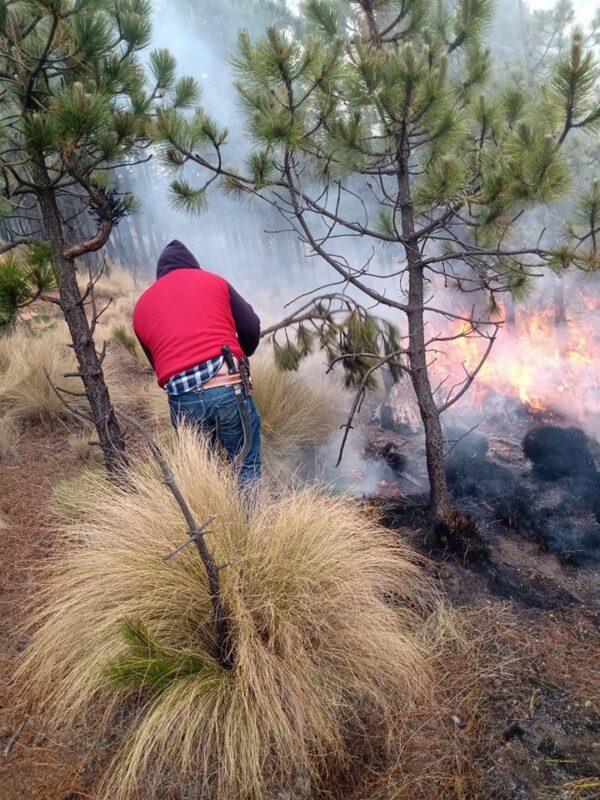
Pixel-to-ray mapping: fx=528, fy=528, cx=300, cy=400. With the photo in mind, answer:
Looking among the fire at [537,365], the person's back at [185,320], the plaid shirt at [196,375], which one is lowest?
the fire at [537,365]

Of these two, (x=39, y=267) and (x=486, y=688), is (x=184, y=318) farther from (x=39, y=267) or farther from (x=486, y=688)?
(x=486, y=688)

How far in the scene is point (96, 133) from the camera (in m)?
2.86

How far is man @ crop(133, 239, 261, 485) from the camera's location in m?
3.15

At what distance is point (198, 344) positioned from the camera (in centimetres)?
314

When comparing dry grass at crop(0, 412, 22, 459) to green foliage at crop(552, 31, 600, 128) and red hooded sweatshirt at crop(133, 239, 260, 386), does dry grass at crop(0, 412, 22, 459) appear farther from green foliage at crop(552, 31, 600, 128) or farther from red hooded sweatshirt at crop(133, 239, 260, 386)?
green foliage at crop(552, 31, 600, 128)

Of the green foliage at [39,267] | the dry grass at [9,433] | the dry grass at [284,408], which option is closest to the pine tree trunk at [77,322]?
the green foliage at [39,267]

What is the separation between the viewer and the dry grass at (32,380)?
5551 millimetres

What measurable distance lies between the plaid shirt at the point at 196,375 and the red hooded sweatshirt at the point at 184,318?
3cm

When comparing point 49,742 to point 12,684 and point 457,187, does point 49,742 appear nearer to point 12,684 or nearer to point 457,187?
point 12,684

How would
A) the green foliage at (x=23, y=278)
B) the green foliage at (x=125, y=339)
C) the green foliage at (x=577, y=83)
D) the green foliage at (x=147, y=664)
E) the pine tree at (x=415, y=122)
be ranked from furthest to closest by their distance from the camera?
the green foliage at (x=125, y=339) < the pine tree at (x=415, y=122) < the green foliage at (x=23, y=278) < the green foliage at (x=577, y=83) < the green foliage at (x=147, y=664)

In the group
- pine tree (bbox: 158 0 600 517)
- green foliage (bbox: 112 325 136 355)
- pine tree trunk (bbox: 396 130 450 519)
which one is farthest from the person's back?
green foliage (bbox: 112 325 136 355)

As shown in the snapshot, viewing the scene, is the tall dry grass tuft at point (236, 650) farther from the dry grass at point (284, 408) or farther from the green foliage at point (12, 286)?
the dry grass at point (284, 408)

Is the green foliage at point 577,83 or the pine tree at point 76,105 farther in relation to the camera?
the pine tree at point 76,105

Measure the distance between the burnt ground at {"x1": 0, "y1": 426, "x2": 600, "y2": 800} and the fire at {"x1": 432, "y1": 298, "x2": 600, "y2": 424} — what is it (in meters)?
2.65
